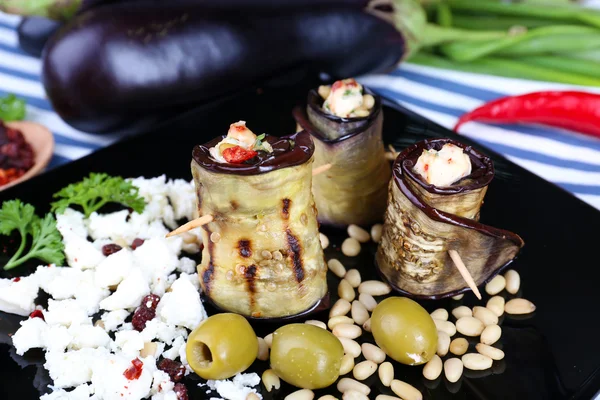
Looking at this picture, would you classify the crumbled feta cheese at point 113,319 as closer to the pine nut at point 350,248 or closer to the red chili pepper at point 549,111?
the pine nut at point 350,248

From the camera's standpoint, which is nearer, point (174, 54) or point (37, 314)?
point (37, 314)

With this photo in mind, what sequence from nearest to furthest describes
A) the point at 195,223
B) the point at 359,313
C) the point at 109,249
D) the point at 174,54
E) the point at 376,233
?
the point at 195,223 < the point at 359,313 < the point at 109,249 < the point at 376,233 < the point at 174,54

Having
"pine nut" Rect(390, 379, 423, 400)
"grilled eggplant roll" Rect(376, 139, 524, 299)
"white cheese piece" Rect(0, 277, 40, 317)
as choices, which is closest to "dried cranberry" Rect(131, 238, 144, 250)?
"white cheese piece" Rect(0, 277, 40, 317)

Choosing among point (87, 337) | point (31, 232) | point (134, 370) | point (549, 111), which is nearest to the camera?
point (134, 370)

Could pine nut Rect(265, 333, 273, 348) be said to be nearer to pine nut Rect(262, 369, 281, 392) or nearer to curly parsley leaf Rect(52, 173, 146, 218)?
pine nut Rect(262, 369, 281, 392)

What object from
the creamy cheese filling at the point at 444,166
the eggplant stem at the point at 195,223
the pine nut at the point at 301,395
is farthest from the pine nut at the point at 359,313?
the eggplant stem at the point at 195,223

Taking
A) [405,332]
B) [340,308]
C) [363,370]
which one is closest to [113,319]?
[340,308]

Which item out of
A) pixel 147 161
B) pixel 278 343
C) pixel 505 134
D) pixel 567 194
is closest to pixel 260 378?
pixel 278 343

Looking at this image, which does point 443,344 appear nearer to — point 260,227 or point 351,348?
point 351,348
